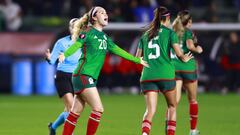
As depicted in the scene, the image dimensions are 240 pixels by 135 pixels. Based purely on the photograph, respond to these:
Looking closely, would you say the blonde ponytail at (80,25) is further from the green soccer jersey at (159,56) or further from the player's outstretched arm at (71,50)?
the green soccer jersey at (159,56)

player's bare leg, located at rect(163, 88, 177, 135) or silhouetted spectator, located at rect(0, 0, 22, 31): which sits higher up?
silhouetted spectator, located at rect(0, 0, 22, 31)

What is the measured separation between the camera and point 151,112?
1467 cm

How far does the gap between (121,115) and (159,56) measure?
7.42 meters

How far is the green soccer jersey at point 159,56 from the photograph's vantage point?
14.8m

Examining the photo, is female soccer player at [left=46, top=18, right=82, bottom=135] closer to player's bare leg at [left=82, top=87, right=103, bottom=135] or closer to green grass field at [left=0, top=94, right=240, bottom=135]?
green grass field at [left=0, top=94, right=240, bottom=135]

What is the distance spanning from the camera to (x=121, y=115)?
22.1m

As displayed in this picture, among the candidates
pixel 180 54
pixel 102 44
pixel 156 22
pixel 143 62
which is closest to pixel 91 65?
pixel 102 44

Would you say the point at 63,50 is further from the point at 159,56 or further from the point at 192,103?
the point at 192,103

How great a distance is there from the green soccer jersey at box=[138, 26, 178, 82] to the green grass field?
2560 millimetres

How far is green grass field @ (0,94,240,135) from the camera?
1783cm

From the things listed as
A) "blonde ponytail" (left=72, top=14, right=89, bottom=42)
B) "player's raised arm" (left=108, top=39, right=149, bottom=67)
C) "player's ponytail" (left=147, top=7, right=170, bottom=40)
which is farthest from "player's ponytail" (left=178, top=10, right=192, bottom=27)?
"blonde ponytail" (left=72, top=14, right=89, bottom=42)

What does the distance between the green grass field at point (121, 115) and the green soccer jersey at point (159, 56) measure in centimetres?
256

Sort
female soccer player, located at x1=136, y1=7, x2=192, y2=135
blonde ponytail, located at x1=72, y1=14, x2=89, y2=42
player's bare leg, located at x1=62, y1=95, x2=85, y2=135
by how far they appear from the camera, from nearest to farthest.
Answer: player's bare leg, located at x1=62, y1=95, x2=85, y2=135, blonde ponytail, located at x1=72, y1=14, x2=89, y2=42, female soccer player, located at x1=136, y1=7, x2=192, y2=135

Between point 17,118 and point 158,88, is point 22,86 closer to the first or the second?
point 17,118
